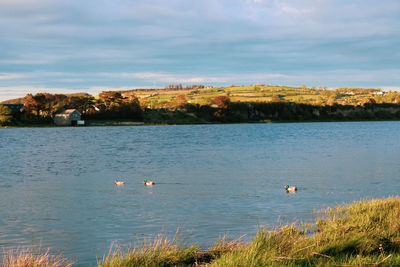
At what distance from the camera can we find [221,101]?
179 m

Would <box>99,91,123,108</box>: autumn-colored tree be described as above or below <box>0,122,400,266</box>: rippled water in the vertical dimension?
above

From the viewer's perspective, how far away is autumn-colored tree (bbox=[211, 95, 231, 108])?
584ft

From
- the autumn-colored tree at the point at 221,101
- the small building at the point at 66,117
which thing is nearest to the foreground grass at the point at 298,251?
the small building at the point at 66,117

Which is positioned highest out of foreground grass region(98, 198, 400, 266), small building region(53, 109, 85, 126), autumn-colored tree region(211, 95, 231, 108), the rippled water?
autumn-colored tree region(211, 95, 231, 108)

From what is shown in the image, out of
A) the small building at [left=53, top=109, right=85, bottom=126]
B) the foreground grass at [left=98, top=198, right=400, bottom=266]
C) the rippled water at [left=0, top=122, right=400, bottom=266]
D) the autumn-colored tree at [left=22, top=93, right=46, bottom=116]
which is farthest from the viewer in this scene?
the small building at [left=53, top=109, right=85, bottom=126]

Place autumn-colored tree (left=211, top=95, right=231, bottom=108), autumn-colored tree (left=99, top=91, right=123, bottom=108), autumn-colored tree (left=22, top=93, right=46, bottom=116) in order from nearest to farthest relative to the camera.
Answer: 1. autumn-colored tree (left=22, top=93, right=46, bottom=116)
2. autumn-colored tree (left=99, top=91, right=123, bottom=108)
3. autumn-colored tree (left=211, top=95, right=231, bottom=108)

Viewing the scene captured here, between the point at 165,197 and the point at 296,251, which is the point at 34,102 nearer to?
the point at 165,197

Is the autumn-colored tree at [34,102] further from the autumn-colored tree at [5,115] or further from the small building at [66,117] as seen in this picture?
the small building at [66,117]

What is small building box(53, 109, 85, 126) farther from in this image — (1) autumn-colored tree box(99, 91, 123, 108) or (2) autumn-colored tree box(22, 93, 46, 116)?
(1) autumn-colored tree box(99, 91, 123, 108)

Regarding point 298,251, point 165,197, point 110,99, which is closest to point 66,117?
point 110,99

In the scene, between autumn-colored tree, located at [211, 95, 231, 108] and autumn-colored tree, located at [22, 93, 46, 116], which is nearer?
autumn-colored tree, located at [22, 93, 46, 116]

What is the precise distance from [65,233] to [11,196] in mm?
9416

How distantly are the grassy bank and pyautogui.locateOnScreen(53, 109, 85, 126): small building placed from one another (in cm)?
14198

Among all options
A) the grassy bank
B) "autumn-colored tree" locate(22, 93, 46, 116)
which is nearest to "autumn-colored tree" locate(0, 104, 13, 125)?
"autumn-colored tree" locate(22, 93, 46, 116)
